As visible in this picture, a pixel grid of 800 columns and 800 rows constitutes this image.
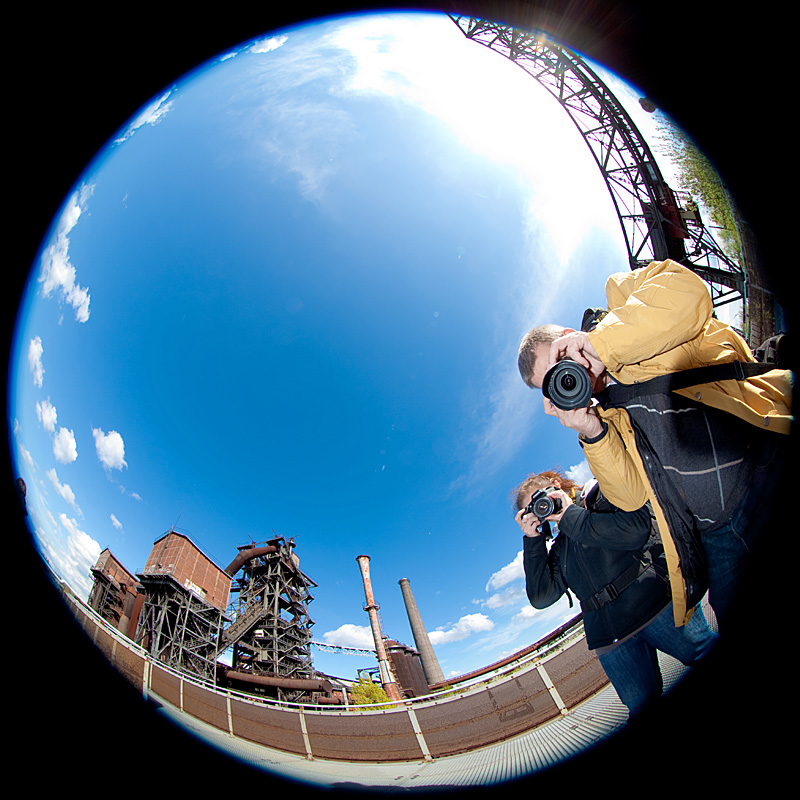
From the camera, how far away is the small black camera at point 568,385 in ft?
3.50

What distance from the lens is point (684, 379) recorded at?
108 cm

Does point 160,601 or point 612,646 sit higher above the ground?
point 160,601

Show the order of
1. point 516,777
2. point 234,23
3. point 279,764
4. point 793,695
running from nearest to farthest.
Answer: point 793,695 → point 516,777 → point 279,764 → point 234,23

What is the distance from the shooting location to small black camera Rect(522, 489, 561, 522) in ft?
5.86

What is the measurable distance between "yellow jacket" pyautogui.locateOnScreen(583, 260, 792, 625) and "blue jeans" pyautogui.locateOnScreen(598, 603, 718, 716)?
0.29 m

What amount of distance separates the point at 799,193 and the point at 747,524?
4.44ft

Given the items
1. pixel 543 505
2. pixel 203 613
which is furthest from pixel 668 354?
pixel 203 613

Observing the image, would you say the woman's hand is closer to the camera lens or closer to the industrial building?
the camera lens

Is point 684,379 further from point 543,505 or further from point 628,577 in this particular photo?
point 628,577

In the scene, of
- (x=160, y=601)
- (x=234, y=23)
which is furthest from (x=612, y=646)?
(x=160, y=601)

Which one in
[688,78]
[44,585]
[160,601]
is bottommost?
[44,585]

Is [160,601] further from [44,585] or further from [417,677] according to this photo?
[417,677]

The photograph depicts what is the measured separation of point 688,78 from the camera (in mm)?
1611

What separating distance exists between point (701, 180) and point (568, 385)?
74.3 inches
